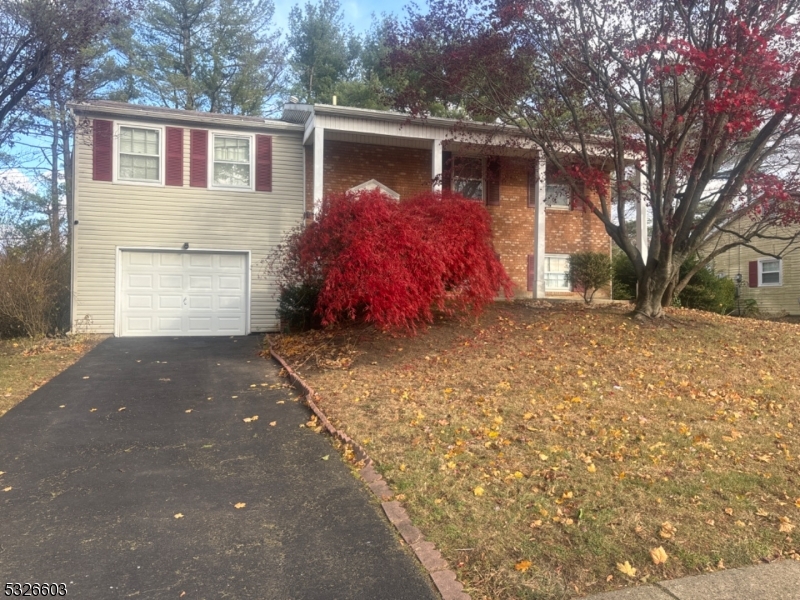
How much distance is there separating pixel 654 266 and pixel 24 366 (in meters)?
11.2

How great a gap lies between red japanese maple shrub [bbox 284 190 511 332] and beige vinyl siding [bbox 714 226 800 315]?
1630 centimetres

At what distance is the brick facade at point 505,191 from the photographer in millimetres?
14625

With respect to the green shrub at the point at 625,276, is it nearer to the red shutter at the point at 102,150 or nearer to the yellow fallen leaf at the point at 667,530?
the red shutter at the point at 102,150

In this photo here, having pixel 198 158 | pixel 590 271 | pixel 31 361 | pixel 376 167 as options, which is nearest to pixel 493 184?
pixel 376 167

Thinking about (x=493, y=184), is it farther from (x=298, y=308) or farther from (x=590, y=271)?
(x=298, y=308)

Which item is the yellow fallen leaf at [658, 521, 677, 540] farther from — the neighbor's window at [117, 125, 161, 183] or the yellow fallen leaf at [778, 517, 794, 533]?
the neighbor's window at [117, 125, 161, 183]

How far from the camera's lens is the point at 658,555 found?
3.50 metres

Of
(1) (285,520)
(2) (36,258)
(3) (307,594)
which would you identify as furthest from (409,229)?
(2) (36,258)

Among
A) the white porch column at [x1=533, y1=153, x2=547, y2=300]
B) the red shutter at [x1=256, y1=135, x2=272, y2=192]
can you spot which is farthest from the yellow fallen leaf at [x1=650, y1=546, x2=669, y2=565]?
the red shutter at [x1=256, y1=135, x2=272, y2=192]

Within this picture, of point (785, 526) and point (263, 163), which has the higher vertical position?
point (263, 163)

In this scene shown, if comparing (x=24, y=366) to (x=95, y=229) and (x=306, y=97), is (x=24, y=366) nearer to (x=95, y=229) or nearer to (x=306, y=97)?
(x=95, y=229)

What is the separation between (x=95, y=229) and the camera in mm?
12883

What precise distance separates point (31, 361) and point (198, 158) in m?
5.92

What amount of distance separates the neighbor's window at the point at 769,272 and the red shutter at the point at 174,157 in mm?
21175
